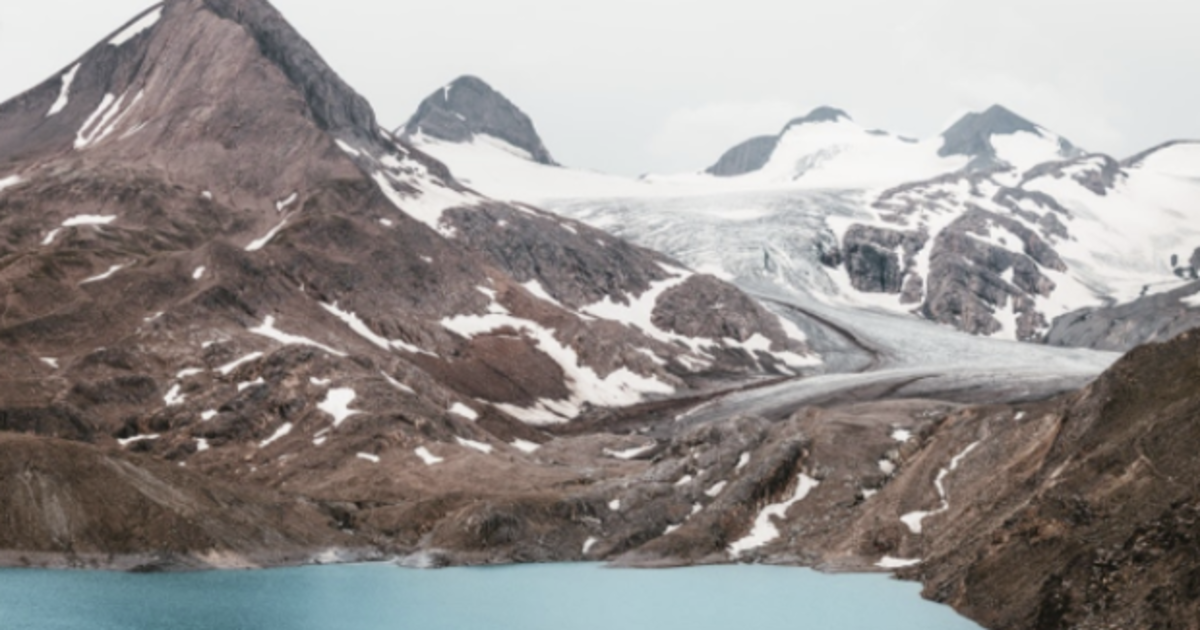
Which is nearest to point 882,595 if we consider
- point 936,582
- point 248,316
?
point 936,582

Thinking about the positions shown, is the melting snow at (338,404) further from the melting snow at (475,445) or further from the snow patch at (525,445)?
the snow patch at (525,445)

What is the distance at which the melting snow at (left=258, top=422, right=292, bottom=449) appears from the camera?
165 meters

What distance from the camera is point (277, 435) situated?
167 meters

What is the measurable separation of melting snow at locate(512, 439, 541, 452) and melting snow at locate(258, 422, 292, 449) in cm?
3495

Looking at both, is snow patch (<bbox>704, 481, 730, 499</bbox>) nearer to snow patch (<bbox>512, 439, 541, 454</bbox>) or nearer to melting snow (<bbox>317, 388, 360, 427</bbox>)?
snow patch (<bbox>512, 439, 541, 454</bbox>)

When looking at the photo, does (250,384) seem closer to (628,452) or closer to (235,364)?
(235,364)

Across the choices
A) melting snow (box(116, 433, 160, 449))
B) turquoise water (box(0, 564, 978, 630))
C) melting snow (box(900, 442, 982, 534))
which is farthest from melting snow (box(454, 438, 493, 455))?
melting snow (box(900, 442, 982, 534))

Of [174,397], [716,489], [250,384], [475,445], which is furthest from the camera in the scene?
[475,445]

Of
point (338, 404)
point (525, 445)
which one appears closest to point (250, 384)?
point (338, 404)

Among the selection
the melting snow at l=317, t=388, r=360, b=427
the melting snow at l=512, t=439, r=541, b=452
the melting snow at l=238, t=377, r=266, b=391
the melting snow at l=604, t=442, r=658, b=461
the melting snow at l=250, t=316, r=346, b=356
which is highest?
the melting snow at l=250, t=316, r=346, b=356

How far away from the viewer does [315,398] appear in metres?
171

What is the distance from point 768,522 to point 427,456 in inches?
2188

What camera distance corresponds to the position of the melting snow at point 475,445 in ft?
558

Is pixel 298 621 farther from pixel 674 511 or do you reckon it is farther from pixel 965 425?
pixel 965 425
